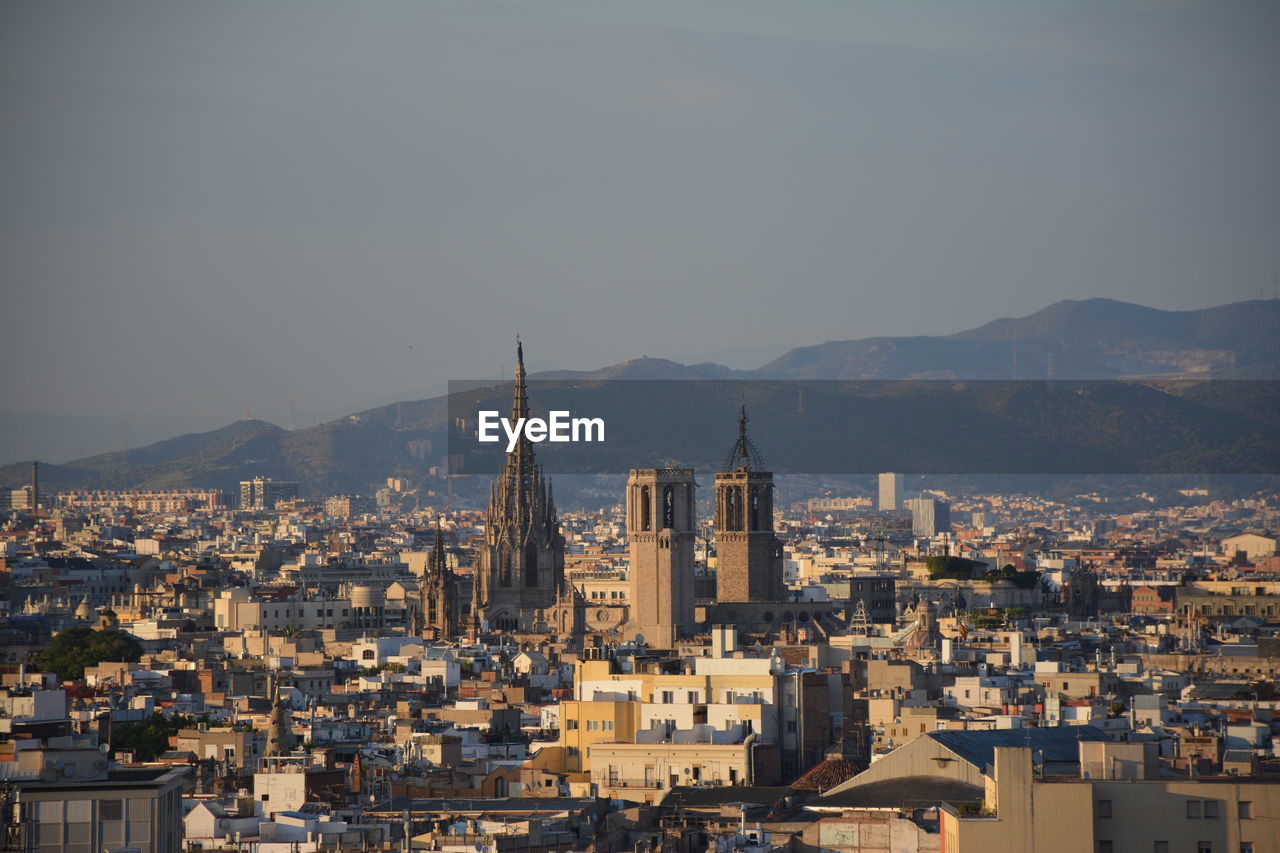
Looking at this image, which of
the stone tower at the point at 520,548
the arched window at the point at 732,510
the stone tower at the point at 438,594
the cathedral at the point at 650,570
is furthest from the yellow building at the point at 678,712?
the stone tower at the point at 520,548

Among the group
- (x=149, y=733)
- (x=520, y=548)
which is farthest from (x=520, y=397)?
(x=149, y=733)

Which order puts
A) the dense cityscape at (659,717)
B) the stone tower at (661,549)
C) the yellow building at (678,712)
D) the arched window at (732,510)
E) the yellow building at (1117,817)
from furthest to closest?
the arched window at (732,510) < the stone tower at (661,549) < the yellow building at (678,712) < the dense cityscape at (659,717) < the yellow building at (1117,817)

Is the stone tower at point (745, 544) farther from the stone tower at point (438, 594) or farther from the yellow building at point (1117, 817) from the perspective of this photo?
the yellow building at point (1117, 817)

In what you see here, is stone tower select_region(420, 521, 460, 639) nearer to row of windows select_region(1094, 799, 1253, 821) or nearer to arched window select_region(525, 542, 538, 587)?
arched window select_region(525, 542, 538, 587)

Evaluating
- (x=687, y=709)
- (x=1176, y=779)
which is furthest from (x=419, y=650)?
(x=1176, y=779)

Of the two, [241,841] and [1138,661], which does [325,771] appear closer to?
[241,841]

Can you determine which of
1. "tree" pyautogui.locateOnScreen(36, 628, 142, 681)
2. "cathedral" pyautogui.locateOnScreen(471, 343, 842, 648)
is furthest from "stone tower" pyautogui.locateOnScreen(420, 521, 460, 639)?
"tree" pyautogui.locateOnScreen(36, 628, 142, 681)
